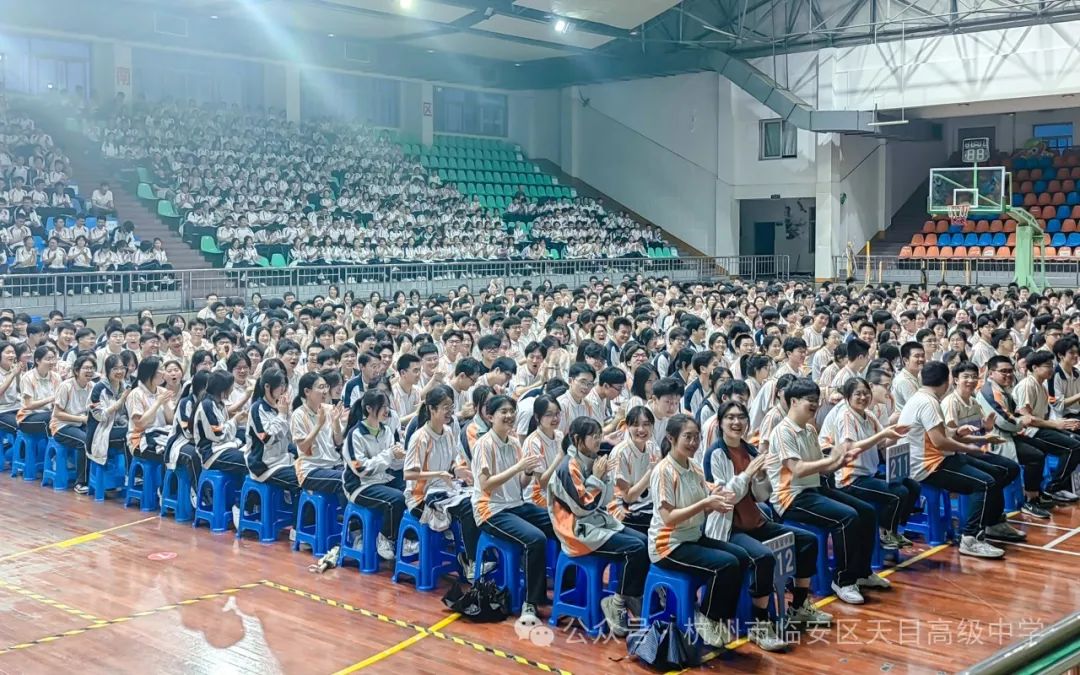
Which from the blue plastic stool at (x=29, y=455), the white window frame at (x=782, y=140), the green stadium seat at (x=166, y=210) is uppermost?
the white window frame at (x=782, y=140)

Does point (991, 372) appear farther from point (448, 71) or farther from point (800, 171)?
point (448, 71)

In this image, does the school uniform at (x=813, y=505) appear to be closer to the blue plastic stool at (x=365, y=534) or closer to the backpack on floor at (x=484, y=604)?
the backpack on floor at (x=484, y=604)

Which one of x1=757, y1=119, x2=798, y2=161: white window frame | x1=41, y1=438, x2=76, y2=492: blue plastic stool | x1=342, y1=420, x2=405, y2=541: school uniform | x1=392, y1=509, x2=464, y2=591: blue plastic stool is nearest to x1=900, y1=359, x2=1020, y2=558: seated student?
x1=392, y1=509, x2=464, y2=591: blue plastic stool

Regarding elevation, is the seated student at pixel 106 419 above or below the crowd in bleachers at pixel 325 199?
below

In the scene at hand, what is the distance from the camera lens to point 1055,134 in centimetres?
2895

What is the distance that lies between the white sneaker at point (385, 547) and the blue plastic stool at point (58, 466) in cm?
377

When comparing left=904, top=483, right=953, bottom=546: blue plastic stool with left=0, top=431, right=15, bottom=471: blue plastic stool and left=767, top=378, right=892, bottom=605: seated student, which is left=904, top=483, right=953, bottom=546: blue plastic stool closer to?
left=767, top=378, right=892, bottom=605: seated student

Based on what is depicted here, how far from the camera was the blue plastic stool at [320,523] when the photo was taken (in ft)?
24.6

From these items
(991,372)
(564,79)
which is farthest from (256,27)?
(991,372)

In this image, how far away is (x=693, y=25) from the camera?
94.8 ft

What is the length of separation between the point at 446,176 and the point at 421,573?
76.4ft

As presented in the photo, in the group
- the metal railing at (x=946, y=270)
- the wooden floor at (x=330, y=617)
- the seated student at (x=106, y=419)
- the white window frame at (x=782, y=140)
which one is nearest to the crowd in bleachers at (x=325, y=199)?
the white window frame at (x=782, y=140)

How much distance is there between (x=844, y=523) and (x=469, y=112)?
1093 inches

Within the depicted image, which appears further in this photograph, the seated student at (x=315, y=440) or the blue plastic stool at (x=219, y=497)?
the blue plastic stool at (x=219, y=497)
